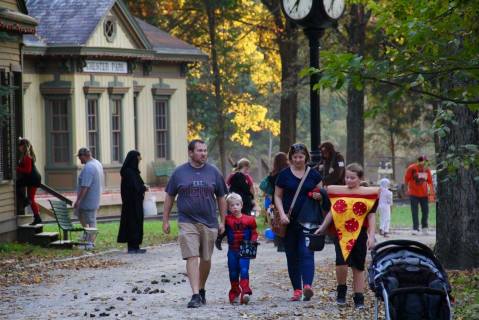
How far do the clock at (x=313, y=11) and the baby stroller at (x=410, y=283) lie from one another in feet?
24.5

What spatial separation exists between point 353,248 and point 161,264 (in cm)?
720

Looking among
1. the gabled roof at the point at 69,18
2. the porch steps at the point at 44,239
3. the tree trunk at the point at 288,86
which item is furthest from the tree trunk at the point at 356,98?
the porch steps at the point at 44,239

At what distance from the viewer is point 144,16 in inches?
2073

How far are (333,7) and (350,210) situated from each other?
5.33 metres

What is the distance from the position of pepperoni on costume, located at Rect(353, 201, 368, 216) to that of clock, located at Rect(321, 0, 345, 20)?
5.09 meters

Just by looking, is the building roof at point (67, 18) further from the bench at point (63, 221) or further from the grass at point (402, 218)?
the bench at point (63, 221)

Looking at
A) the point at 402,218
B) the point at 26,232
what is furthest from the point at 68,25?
the point at 26,232

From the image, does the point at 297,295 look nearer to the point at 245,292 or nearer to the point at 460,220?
the point at 245,292

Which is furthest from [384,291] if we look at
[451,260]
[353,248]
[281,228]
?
[451,260]

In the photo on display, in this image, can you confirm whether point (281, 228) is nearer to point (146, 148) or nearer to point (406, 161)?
point (146, 148)

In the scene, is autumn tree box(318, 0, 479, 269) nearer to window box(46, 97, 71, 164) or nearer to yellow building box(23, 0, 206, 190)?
yellow building box(23, 0, 206, 190)

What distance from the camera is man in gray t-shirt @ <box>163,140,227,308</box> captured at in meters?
→ 14.7

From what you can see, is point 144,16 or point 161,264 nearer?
point 161,264

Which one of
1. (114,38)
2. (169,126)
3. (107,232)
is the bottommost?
(107,232)
